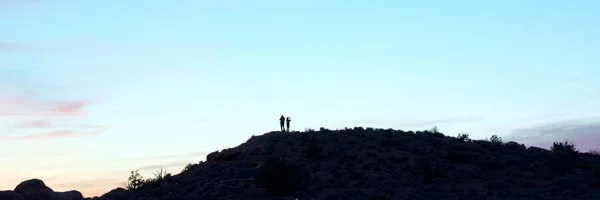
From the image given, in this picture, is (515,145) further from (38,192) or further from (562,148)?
(38,192)

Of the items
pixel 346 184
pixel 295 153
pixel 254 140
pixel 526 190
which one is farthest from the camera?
pixel 254 140

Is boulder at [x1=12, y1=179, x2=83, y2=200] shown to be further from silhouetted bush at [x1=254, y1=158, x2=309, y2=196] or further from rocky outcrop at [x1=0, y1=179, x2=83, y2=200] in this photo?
silhouetted bush at [x1=254, y1=158, x2=309, y2=196]

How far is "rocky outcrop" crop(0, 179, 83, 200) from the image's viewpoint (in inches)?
2619

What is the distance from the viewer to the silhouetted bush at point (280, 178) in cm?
4956

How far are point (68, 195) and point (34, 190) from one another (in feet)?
10.5

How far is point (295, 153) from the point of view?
58.7 metres

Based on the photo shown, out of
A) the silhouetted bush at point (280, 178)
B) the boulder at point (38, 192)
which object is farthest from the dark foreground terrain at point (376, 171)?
the boulder at point (38, 192)

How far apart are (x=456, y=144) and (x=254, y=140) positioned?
16655mm

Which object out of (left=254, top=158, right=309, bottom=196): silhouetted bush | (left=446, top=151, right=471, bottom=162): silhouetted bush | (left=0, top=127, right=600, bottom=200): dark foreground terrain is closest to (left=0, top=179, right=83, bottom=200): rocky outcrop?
(left=0, top=127, right=600, bottom=200): dark foreground terrain

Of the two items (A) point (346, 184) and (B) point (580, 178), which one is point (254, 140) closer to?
(A) point (346, 184)

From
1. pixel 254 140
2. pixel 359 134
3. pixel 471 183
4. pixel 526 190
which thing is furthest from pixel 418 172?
pixel 254 140

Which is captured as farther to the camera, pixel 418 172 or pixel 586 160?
pixel 586 160

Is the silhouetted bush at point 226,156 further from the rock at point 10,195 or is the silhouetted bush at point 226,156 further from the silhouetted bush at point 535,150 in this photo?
the silhouetted bush at point 535,150

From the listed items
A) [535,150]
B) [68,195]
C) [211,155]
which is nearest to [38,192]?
[68,195]
